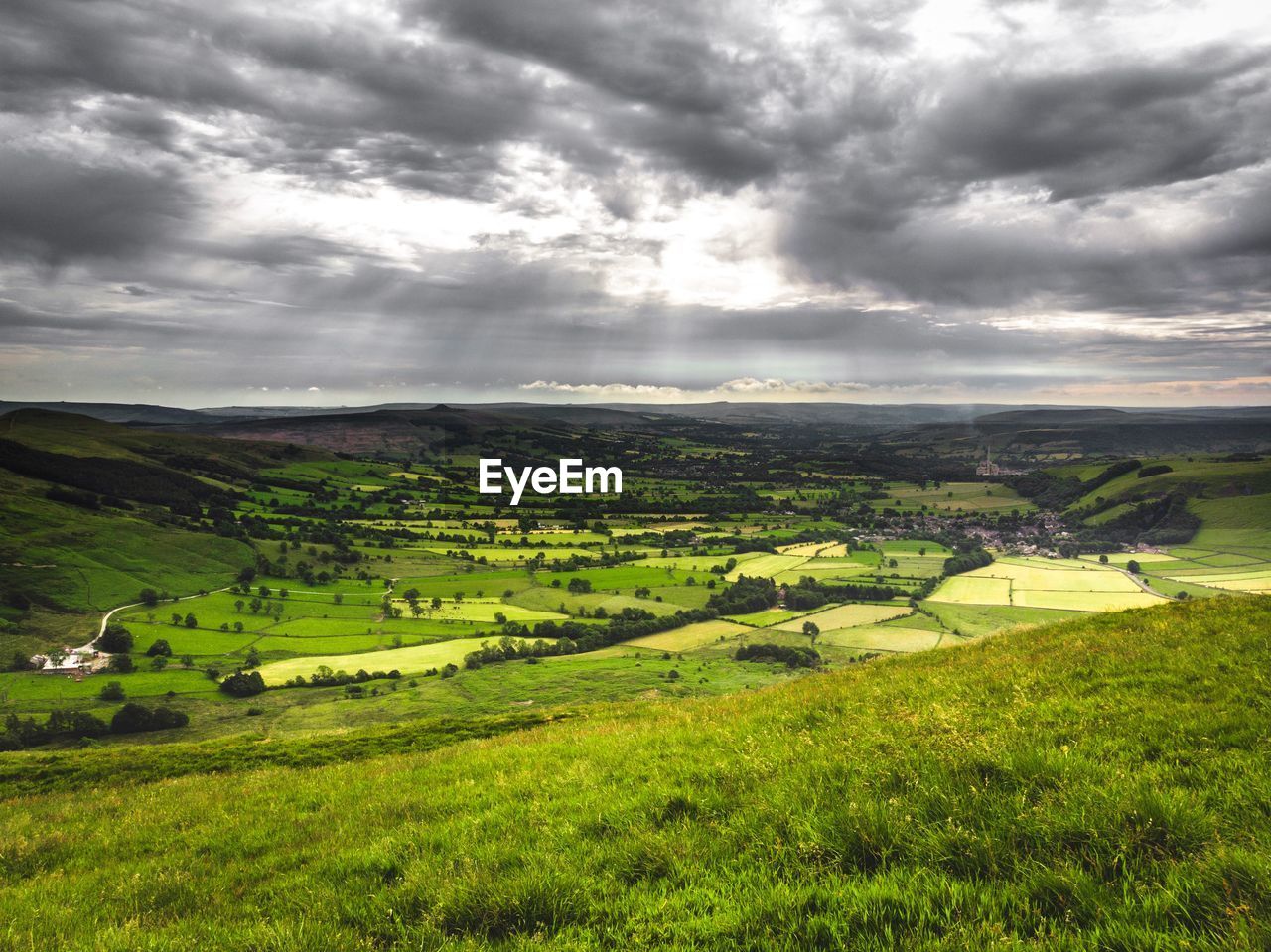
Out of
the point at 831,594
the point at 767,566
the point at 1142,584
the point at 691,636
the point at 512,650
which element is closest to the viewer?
the point at 512,650

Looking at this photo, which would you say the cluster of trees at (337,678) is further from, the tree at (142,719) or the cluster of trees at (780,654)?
the cluster of trees at (780,654)

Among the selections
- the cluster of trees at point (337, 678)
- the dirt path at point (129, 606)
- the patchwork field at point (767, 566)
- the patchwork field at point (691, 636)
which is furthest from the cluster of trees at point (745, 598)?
the dirt path at point (129, 606)

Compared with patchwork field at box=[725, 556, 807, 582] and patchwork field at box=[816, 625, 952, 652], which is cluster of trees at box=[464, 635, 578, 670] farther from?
patchwork field at box=[725, 556, 807, 582]

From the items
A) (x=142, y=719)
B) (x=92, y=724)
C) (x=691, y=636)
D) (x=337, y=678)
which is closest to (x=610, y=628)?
(x=691, y=636)

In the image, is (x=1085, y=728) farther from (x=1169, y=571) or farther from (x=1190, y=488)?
(x=1190, y=488)

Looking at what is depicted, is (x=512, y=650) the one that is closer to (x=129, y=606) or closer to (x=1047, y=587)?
(x=1047, y=587)

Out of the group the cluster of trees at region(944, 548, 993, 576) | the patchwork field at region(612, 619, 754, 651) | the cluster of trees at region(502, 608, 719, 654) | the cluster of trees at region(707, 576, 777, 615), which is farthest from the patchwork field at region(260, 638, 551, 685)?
the cluster of trees at region(944, 548, 993, 576)
